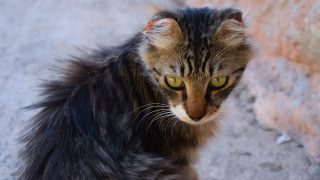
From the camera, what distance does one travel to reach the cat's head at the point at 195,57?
9.01 ft

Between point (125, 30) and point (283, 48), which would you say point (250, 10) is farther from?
point (125, 30)

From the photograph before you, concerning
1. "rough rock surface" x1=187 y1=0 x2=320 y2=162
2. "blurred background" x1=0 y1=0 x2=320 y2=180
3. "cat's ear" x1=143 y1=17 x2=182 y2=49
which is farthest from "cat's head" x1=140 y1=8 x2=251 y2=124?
"rough rock surface" x1=187 y1=0 x2=320 y2=162

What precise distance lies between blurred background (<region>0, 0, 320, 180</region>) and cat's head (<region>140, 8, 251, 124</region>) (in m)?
0.35

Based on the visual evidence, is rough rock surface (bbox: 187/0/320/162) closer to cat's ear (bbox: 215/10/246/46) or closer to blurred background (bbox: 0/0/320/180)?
blurred background (bbox: 0/0/320/180)

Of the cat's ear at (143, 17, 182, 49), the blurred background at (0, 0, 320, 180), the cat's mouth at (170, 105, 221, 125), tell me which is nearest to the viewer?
the cat's ear at (143, 17, 182, 49)

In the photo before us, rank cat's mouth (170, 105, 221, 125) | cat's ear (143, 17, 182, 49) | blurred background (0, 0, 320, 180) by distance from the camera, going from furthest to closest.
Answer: blurred background (0, 0, 320, 180), cat's mouth (170, 105, 221, 125), cat's ear (143, 17, 182, 49)

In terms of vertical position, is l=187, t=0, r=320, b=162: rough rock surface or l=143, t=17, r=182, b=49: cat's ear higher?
l=143, t=17, r=182, b=49: cat's ear

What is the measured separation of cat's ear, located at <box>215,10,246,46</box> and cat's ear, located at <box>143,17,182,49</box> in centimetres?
21

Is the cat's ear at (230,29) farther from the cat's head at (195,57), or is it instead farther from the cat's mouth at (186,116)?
the cat's mouth at (186,116)

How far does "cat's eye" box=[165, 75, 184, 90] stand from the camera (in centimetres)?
277

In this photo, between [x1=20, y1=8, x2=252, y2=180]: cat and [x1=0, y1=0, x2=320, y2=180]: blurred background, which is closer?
[x1=20, y1=8, x2=252, y2=180]: cat

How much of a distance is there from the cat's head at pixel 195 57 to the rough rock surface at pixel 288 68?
106cm


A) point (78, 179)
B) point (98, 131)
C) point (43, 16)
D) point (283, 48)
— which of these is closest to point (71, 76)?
point (98, 131)

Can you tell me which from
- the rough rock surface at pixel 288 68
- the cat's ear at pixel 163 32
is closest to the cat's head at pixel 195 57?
the cat's ear at pixel 163 32
